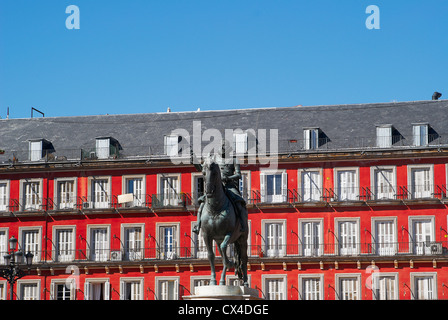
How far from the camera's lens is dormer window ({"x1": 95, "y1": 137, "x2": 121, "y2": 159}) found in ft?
218

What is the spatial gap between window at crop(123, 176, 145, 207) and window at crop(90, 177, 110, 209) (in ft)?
4.58

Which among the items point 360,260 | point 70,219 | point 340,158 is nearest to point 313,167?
point 340,158

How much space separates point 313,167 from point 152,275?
13314 mm

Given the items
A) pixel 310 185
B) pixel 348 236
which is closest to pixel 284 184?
pixel 310 185

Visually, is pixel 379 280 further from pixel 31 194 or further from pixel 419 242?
pixel 31 194

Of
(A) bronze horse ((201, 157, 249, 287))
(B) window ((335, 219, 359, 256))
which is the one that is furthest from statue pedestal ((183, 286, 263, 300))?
(B) window ((335, 219, 359, 256))

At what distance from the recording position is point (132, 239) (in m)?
65.0

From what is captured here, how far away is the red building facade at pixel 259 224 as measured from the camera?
2409 inches

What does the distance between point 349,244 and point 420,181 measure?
20.7 ft

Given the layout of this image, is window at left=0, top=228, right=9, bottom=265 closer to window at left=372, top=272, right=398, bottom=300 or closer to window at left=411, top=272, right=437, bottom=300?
window at left=372, top=272, right=398, bottom=300

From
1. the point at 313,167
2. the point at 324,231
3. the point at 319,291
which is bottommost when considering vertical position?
the point at 319,291

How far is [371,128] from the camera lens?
6494cm

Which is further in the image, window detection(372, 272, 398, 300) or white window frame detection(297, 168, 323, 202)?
white window frame detection(297, 168, 323, 202)
